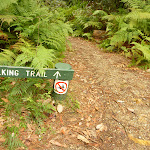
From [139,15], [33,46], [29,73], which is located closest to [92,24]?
[139,15]

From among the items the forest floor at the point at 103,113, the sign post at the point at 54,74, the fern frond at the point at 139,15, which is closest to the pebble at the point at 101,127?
the forest floor at the point at 103,113

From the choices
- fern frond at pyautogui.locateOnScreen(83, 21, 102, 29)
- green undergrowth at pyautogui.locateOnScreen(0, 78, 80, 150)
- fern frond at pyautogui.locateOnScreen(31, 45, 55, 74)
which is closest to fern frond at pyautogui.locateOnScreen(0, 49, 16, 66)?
green undergrowth at pyautogui.locateOnScreen(0, 78, 80, 150)

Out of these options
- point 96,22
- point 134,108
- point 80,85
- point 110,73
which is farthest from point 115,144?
point 96,22

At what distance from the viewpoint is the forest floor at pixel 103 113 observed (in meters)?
2.16

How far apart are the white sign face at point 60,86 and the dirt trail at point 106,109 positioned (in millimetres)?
345

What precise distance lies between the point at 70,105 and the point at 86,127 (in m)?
0.45

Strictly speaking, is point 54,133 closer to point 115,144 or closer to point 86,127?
point 86,127

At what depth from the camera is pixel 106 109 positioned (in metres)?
2.71

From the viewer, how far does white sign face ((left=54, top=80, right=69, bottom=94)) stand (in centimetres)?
239

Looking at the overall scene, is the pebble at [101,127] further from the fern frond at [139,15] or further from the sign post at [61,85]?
the fern frond at [139,15]

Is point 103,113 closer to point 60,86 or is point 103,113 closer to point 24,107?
point 60,86

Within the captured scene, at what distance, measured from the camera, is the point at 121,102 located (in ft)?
9.38

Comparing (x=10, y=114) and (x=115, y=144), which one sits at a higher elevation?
(x=10, y=114)

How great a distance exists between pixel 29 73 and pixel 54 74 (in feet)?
1.11
